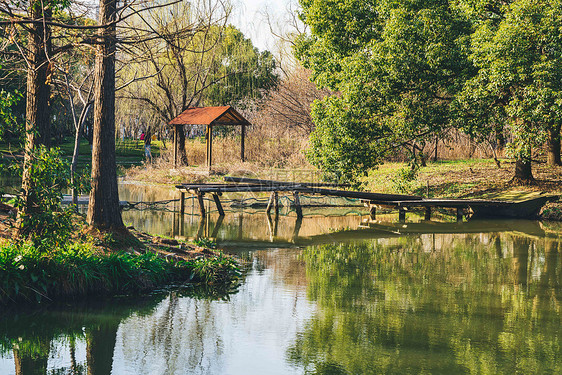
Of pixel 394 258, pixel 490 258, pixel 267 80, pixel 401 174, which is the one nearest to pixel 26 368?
pixel 394 258

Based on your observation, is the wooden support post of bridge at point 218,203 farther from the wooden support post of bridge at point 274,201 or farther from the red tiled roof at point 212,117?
the red tiled roof at point 212,117

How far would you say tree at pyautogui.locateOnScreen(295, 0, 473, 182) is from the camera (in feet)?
63.1

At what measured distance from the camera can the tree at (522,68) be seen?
17.5 meters

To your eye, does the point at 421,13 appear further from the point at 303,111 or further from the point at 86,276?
the point at 303,111

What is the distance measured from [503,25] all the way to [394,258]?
28.8 ft

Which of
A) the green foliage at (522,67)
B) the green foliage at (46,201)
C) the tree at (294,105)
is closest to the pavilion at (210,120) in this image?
the tree at (294,105)

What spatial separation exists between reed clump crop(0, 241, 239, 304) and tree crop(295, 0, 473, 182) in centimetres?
1123

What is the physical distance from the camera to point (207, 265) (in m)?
10.4

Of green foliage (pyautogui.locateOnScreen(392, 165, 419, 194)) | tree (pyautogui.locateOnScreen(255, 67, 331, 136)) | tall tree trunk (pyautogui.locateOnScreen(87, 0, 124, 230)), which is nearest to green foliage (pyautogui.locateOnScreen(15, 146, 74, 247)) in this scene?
tall tree trunk (pyautogui.locateOnScreen(87, 0, 124, 230))

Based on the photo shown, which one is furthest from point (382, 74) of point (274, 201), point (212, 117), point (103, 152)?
point (212, 117)

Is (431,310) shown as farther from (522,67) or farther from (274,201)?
(274,201)

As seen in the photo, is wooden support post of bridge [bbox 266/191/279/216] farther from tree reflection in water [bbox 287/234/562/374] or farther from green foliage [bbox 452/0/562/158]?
green foliage [bbox 452/0/562/158]

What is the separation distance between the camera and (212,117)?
29984mm

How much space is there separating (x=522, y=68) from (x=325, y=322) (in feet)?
41.3
